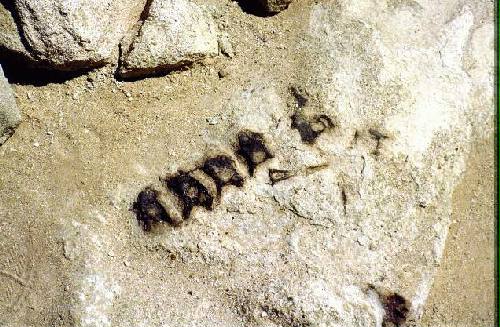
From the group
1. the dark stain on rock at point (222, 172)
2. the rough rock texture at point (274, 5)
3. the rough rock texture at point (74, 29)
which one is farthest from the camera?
the rough rock texture at point (274, 5)

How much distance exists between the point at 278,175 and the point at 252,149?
0.41 ft

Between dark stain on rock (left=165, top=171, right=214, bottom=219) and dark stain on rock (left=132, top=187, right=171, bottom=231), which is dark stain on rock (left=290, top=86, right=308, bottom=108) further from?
dark stain on rock (left=132, top=187, right=171, bottom=231)

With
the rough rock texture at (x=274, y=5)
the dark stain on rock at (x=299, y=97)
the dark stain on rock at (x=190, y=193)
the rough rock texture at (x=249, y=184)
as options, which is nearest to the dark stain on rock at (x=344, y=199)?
the rough rock texture at (x=249, y=184)

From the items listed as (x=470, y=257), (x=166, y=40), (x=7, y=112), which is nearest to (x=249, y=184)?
(x=166, y=40)

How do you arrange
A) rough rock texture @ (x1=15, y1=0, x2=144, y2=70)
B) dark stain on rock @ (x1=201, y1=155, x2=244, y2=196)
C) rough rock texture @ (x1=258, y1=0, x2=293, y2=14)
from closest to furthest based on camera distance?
1. rough rock texture @ (x1=15, y1=0, x2=144, y2=70)
2. dark stain on rock @ (x1=201, y1=155, x2=244, y2=196)
3. rough rock texture @ (x1=258, y1=0, x2=293, y2=14)

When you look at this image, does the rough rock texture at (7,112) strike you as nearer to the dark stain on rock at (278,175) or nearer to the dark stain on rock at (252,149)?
the dark stain on rock at (252,149)

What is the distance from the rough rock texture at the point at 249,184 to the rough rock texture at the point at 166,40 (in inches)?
3.1

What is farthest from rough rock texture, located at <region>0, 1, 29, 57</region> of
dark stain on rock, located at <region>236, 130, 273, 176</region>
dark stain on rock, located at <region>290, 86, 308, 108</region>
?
dark stain on rock, located at <region>290, 86, 308, 108</region>

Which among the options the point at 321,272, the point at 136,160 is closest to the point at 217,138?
the point at 136,160

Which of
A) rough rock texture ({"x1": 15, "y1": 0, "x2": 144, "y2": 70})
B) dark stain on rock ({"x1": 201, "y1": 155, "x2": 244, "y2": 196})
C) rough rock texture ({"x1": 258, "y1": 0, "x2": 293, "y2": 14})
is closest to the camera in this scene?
rough rock texture ({"x1": 15, "y1": 0, "x2": 144, "y2": 70})

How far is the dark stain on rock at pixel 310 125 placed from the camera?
7.15 ft

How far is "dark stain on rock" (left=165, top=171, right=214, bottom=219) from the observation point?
83.0 inches

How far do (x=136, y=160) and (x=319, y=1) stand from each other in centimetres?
88

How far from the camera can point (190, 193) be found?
2.11 metres
